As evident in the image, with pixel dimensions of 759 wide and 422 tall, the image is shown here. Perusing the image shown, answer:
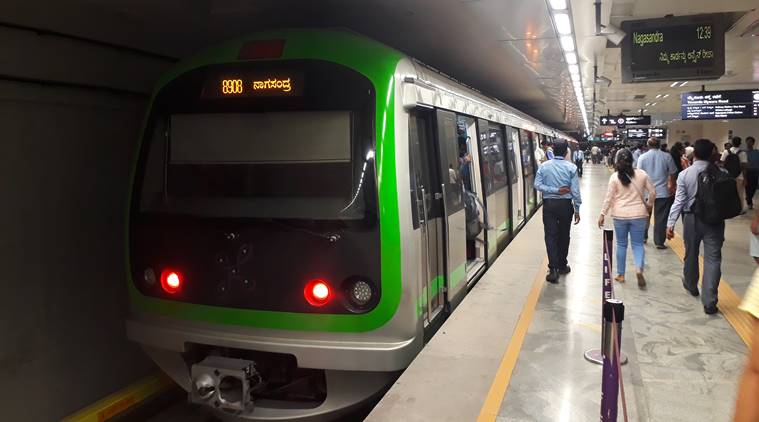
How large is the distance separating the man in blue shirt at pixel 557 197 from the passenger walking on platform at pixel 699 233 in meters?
1.13

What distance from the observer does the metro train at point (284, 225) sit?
3.57 m

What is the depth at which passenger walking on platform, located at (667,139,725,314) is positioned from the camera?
17.3 ft

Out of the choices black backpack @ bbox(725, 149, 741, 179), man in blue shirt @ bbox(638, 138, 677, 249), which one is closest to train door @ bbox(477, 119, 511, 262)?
man in blue shirt @ bbox(638, 138, 677, 249)

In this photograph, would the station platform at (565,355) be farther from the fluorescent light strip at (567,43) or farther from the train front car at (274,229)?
the fluorescent light strip at (567,43)

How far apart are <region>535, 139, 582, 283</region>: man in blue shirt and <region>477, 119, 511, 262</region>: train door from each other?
77 centimetres

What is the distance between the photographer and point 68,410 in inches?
178

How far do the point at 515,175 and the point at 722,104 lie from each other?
981cm

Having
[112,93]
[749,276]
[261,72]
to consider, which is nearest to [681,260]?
[749,276]

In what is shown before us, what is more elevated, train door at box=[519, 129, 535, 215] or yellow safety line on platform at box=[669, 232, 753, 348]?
train door at box=[519, 129, 535, 215]

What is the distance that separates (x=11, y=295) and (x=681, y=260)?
8141 millimetres

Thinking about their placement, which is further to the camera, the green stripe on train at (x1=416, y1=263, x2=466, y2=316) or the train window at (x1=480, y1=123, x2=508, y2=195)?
the train window at (x1=480, y1=123, x2=508, y2=195)

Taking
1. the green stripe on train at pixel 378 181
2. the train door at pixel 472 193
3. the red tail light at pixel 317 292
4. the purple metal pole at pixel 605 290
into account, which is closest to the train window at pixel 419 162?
the green stripe on train at pixel 378 181

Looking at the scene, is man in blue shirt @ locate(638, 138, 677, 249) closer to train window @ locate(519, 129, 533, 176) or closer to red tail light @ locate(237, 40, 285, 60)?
train window @ locate(519, 129, 533, 176)

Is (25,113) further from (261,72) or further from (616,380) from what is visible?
(616,380)
